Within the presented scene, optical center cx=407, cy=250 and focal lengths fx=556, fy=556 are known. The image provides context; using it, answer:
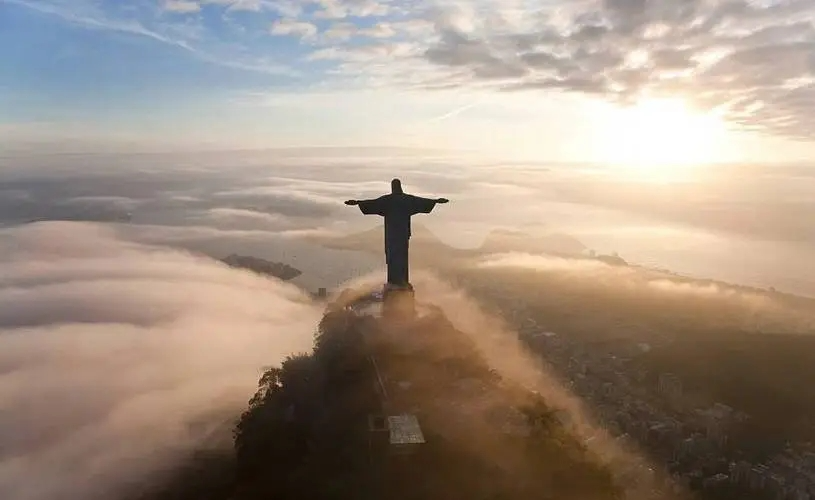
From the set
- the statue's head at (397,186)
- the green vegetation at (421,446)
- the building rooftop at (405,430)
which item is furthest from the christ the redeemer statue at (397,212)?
the building rooftop at (405,430)

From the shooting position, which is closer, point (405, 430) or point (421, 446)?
point (421, 446)

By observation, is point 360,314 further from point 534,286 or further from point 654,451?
point 534,286

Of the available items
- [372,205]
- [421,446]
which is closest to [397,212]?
[372,205]

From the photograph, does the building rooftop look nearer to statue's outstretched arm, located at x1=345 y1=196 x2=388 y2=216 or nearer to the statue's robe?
the statue's robe

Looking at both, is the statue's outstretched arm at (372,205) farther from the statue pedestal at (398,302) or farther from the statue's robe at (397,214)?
the statue pedestal at (398,302)

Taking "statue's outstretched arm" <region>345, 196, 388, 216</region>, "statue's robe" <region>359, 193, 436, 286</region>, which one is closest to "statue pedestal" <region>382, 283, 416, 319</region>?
"statue's robe" <region>359, 193, 436, 286</region>

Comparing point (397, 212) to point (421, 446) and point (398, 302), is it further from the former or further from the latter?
point (421, 446)

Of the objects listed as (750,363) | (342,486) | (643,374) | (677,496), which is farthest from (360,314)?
(750,363)
